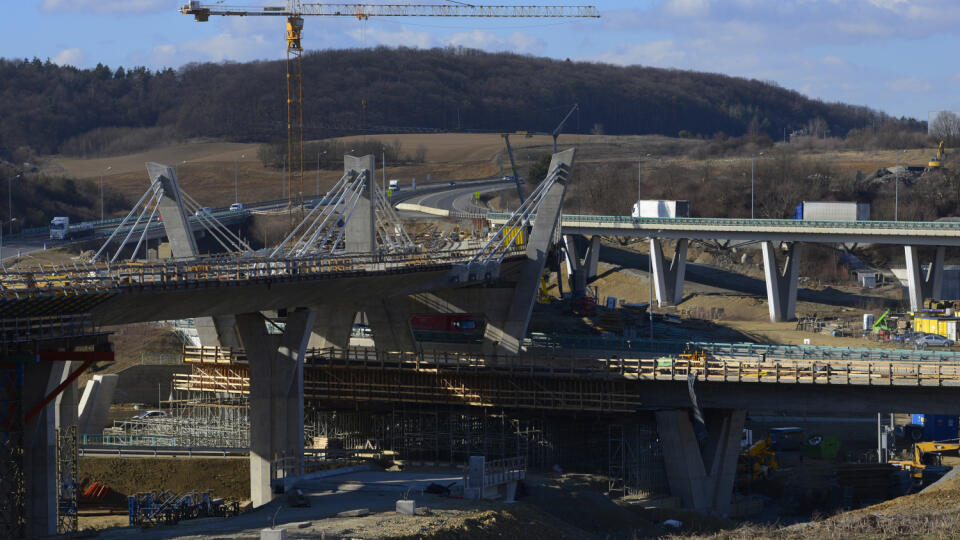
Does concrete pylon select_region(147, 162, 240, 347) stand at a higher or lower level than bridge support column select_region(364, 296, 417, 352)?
higher

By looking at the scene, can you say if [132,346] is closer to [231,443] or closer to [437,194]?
[231,443]

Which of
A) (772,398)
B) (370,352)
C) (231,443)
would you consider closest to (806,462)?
(772,398)

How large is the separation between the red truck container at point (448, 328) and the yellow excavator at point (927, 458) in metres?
27.6

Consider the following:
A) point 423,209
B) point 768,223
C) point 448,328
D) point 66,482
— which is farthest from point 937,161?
point 66,482

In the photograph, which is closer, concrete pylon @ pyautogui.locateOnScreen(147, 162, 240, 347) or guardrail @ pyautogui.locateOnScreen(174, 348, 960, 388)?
guardrail @ pyautogui.locateOnScreen(174, 348, 960, 388)

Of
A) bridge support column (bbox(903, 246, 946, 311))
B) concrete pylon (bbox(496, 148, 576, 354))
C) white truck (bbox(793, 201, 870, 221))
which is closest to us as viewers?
concrete pylon (bbox(496, 148, 576, 354))

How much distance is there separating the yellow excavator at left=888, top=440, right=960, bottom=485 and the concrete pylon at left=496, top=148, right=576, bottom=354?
65.6ft

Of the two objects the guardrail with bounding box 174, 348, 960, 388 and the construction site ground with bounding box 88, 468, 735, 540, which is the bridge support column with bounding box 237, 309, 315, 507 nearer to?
the construction site ground with bounding box 88, 468, 735, 540

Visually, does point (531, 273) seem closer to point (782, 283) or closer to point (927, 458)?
point (927, 458)

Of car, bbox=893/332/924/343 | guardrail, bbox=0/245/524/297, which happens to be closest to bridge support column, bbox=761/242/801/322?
car, bbox=893/332/924/343

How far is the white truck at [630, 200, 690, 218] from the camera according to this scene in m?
120

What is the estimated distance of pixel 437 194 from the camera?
164m

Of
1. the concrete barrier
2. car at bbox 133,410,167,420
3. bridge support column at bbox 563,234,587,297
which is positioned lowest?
car at bbox 133,410,167,420

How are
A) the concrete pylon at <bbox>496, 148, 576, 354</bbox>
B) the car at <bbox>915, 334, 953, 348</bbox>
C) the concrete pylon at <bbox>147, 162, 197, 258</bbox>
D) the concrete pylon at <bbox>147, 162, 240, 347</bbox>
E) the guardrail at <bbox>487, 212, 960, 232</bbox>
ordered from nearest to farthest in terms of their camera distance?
1. the concrete pylon at <bbox>147, 162, 240, 347</bbox>
2. the concrete pylon at <bbox>147, 162, 197, 258</bbox>
3. the concrete pylon at <bbox>496, 148, 576, 354</bbox>
4. the car at <bbox>915, 334, 953, 348</bbox>
5. the guardrail at <bbox>487, 212, 960, 232</bbox>
